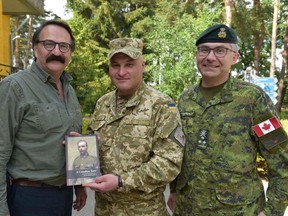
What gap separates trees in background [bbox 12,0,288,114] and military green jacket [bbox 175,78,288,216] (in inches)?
390

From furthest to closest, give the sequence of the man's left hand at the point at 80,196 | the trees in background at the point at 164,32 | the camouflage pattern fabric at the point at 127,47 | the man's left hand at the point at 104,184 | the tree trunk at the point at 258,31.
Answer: the tree trunk at the point at 258,31
the trees in background at the point at 164,32
the man's left hand at the point at 80,196
the camouflage pattern fabric at the point at 127,47
the man's left hand at the point at 104,184

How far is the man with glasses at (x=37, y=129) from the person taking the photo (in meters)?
2.24

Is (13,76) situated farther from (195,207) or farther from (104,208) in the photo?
(195,207)

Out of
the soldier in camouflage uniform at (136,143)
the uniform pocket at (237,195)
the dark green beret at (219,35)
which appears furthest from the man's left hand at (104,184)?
the dark green beret at (219,35)

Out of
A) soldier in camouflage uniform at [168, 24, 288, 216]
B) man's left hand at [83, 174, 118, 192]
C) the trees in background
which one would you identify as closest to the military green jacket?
soldier in camouflage uniform at [168, 24, 288, 216]

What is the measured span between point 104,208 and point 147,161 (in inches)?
19.9

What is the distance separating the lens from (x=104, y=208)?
8.13 feet

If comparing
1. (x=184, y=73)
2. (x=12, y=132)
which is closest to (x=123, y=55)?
(x=12, y=132)

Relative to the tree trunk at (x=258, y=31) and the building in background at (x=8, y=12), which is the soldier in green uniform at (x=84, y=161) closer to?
the building in background at (x=8, y=12)

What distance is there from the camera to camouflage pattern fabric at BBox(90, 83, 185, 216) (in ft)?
7.32

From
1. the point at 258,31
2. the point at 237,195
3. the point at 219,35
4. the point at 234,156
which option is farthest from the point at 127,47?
the point at 258,31

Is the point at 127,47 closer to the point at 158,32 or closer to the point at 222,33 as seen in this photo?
the point at 222,33

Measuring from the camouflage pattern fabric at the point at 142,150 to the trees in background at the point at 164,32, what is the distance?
997cm

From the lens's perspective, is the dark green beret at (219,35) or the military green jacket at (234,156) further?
the dark green beret at (219,35)
